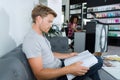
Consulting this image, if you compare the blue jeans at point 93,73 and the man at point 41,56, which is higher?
the man at point 41,56

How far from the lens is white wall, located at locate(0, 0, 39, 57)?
5.90 feet

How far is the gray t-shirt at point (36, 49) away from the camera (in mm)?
1551

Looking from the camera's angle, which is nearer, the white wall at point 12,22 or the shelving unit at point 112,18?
the white wall at point 12,22

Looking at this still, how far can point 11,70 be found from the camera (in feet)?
3.97

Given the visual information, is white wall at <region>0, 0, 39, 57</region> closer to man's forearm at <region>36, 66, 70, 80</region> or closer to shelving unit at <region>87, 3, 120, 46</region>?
man's forearm at <region>36, 66, 70, 80</region>

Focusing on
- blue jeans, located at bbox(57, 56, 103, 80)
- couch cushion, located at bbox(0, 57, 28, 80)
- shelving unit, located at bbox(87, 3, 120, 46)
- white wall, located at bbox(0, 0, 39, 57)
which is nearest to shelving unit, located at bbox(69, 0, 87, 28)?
shelving unit, located at bbox(87, 3, 120, 46)

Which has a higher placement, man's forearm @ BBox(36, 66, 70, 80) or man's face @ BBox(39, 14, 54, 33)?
man's face @ BBox(39, 14, 54, 33)

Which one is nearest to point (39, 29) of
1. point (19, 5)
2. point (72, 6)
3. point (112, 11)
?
point (19, 5)

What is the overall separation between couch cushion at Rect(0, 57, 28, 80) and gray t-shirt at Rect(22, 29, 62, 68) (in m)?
0.20

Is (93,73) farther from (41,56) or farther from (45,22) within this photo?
(45,22)

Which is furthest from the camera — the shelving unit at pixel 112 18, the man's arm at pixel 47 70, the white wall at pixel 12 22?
the shelving unit at pixel 112 18

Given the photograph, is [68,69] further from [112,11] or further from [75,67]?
[112,11]

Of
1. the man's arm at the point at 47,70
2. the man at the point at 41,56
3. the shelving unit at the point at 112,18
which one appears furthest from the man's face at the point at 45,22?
the shelving unit at the point at 112,18

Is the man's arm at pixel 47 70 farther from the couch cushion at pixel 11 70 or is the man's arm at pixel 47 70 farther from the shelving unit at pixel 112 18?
the shelving unit at pixel 112 18
